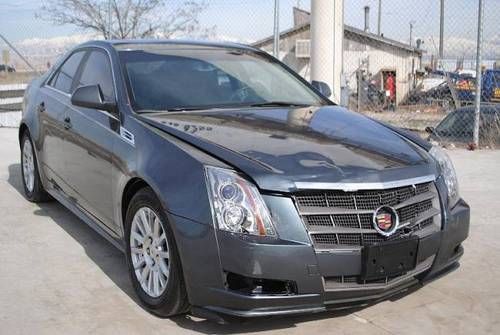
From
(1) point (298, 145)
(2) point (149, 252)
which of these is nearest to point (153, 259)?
(2) point (149, 252)

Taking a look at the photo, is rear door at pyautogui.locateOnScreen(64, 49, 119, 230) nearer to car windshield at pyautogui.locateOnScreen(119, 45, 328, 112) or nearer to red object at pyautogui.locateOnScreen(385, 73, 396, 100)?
car windshield at pyautogui.locateOnScreen(119, 45, 328, 112)

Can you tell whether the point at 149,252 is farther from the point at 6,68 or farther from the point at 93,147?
the point at 6,68

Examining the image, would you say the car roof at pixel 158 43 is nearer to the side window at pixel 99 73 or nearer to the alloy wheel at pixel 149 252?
the side window at pixel 99 73

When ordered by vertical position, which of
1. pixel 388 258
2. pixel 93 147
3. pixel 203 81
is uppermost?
pixel 203 81

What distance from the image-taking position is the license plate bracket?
3307mm

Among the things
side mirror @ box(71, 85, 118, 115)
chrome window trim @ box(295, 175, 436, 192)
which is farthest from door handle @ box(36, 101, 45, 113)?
chrome window trim @ box(295, 175, 436, 192)

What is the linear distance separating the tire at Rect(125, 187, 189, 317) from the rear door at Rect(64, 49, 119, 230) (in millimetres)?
434

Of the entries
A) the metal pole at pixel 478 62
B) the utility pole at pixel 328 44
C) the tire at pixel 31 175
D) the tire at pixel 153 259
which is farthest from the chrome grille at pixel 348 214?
the utility pole at pixel 328 44

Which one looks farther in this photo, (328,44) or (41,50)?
(41,50)

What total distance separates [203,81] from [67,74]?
1582 millimetres

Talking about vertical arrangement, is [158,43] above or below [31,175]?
above

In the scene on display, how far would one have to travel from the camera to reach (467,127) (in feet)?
33.8

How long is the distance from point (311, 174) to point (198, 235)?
2.19ft

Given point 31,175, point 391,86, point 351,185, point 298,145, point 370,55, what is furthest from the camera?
point 370,55
